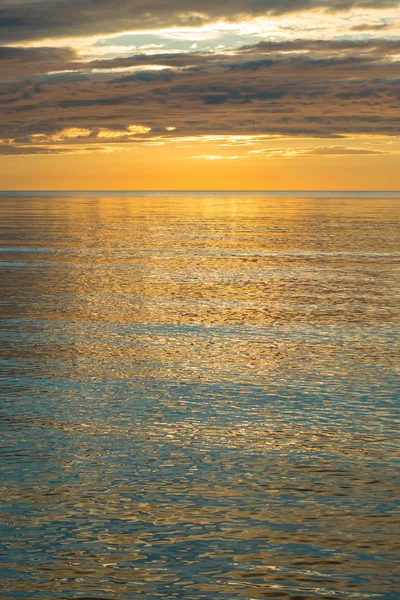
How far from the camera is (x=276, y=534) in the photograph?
1271cm

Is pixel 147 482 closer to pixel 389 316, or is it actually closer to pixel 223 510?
pixel 223 510

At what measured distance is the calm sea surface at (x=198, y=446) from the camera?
457 inches

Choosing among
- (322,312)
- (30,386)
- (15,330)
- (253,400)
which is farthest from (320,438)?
(322,312)

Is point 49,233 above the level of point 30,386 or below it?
above

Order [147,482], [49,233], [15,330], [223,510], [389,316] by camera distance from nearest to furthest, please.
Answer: [223,510], [147,482], [15,330], [389,316], [49,233]

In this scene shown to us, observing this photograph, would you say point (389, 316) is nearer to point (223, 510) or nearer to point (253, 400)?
point (253, 400)

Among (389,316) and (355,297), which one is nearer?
(389,316)

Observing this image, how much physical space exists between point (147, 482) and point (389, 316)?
2030 centimetres

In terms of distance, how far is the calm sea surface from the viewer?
38.1ft

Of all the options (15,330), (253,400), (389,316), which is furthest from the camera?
(389,316)

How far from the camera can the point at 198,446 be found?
16.9 m

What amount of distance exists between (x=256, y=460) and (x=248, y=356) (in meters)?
9.83

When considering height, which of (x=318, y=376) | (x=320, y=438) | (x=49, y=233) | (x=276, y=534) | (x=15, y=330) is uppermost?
(x=49, y=233)

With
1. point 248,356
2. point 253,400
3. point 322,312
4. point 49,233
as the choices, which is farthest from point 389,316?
point 49,233
